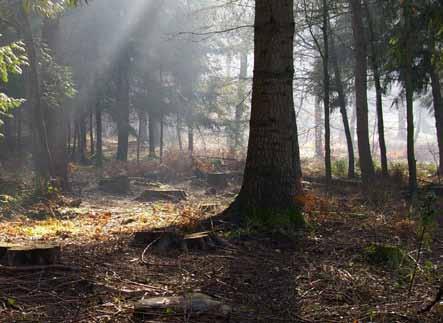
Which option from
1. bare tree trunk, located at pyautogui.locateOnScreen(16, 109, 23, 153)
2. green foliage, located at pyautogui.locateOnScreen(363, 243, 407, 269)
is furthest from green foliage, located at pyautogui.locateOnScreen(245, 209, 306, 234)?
bare tree trunk, located at pyautogui.locateOnScreen(16, 109, 23, 153)

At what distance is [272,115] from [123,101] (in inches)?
909

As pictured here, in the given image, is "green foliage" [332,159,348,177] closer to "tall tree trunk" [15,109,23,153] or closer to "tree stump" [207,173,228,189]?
"tree stump" [207,173,228,189]

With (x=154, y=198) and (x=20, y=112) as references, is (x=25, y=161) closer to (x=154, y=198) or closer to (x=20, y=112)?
(x=20, y=112)

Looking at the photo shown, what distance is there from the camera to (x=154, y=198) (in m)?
15.8

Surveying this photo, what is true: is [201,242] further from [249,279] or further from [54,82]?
[54,82]

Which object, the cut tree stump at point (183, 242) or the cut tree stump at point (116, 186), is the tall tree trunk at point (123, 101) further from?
the cut tree stump at point (183, 242)

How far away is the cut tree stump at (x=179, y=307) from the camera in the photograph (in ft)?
13.3

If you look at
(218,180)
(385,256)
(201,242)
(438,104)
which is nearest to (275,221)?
(201,242)

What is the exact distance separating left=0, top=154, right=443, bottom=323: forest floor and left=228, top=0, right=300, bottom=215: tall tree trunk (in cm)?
62

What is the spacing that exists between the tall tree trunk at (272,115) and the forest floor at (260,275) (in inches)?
24.3

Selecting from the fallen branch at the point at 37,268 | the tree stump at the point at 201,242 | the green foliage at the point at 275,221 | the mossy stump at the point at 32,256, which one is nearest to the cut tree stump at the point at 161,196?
the green foliage at the point at 275,221

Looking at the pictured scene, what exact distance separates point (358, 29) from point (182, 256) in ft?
37.2

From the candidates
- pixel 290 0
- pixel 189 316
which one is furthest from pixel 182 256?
pixel 290 0

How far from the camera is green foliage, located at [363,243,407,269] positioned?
573 cm
